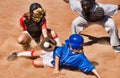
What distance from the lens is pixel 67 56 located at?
26.4ft

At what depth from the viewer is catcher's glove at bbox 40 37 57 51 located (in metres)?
8.30

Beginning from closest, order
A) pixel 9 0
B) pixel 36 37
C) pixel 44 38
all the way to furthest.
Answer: pixel 44 38 → pixel 36 37 → pixel 9 0

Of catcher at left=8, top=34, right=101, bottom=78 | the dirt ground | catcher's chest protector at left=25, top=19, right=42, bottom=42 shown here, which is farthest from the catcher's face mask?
the dirt ground

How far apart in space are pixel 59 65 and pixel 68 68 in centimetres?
21

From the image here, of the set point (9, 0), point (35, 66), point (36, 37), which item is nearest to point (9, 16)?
point (9, 0)

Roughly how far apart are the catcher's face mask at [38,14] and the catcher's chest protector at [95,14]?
881 mm

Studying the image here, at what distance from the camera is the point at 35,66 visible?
839cm

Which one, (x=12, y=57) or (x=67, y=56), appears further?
(x=12, y=57)

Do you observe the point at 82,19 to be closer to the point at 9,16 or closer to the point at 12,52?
the point at 12,52

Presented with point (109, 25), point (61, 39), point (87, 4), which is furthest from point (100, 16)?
point (61, 39)

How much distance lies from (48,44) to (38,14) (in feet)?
2.57

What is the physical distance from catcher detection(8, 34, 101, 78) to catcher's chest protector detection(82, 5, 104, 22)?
3.46ft

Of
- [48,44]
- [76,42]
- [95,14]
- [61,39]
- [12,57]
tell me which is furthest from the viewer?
[61,39]

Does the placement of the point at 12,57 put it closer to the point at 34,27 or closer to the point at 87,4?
the point at 34,27
